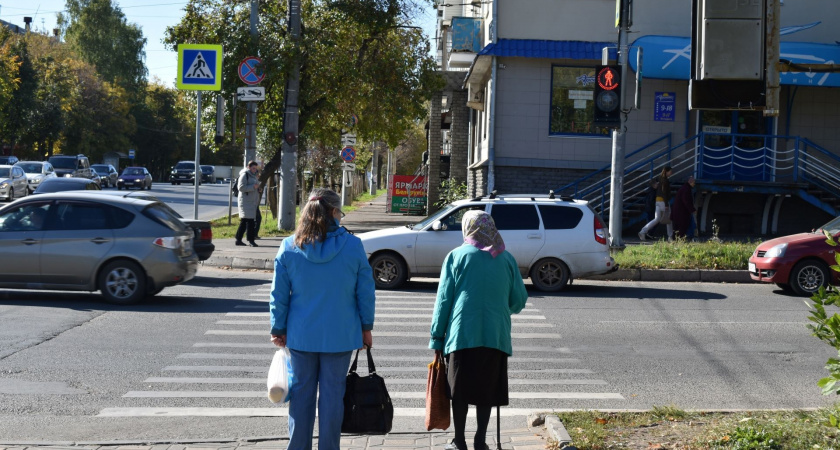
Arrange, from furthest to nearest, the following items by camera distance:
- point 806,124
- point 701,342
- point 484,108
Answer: point 484,108 → point 806,124 → point 701,342

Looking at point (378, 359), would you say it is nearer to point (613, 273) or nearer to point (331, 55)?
point (613, 273)

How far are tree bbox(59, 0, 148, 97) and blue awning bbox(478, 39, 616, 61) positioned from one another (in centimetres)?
6199

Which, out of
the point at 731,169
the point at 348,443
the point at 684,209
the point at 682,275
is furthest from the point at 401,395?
the point at 731,169

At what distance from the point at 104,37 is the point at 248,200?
66177 millimetres

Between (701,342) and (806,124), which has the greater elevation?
(806,124)

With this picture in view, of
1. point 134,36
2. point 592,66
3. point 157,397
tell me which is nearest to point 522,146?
point 592,66

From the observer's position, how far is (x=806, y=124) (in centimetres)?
2452

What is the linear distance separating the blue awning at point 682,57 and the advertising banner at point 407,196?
17282 millimetres

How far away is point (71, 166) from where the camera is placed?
1896 inches

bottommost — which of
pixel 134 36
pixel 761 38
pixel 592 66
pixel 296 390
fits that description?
pixel 296 390

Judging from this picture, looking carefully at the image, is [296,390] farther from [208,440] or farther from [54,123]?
[54,123]

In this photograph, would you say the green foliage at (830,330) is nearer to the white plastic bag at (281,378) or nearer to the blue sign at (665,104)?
the white plastic bag at (281,378)

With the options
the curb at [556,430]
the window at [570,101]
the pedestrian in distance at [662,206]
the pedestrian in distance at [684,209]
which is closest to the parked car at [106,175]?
the window at [570,101]

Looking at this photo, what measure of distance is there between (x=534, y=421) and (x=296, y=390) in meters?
2.13
